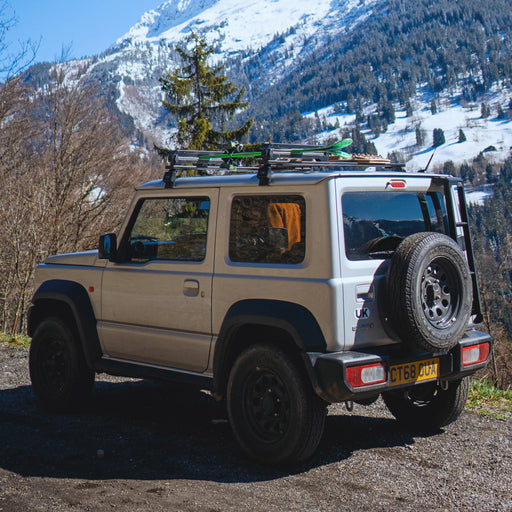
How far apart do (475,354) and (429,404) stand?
88 centimetres

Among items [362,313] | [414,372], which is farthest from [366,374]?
[414,372]

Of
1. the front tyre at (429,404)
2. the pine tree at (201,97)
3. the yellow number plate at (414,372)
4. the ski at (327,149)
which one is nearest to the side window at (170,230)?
the ski at (327,149)

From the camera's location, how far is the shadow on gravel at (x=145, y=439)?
471cm

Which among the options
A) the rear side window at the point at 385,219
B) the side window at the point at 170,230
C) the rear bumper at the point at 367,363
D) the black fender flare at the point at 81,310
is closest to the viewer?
the rear bumper at the point at 367,363

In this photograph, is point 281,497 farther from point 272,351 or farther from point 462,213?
point 462,213

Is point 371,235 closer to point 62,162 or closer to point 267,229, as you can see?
point 267,229

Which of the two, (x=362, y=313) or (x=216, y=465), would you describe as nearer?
(x=362, y=313)

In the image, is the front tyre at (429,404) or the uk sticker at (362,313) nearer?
the uk sticker at (362,313)

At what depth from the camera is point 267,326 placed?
4777 mm

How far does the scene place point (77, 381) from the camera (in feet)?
20.1

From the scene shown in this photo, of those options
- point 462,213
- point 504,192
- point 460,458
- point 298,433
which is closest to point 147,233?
point 298,433

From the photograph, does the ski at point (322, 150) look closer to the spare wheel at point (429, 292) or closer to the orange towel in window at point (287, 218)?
the orange towel in window at point (287, 218)

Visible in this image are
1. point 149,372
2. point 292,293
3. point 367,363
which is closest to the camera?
point 367,363

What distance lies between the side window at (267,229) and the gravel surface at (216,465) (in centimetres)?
144
